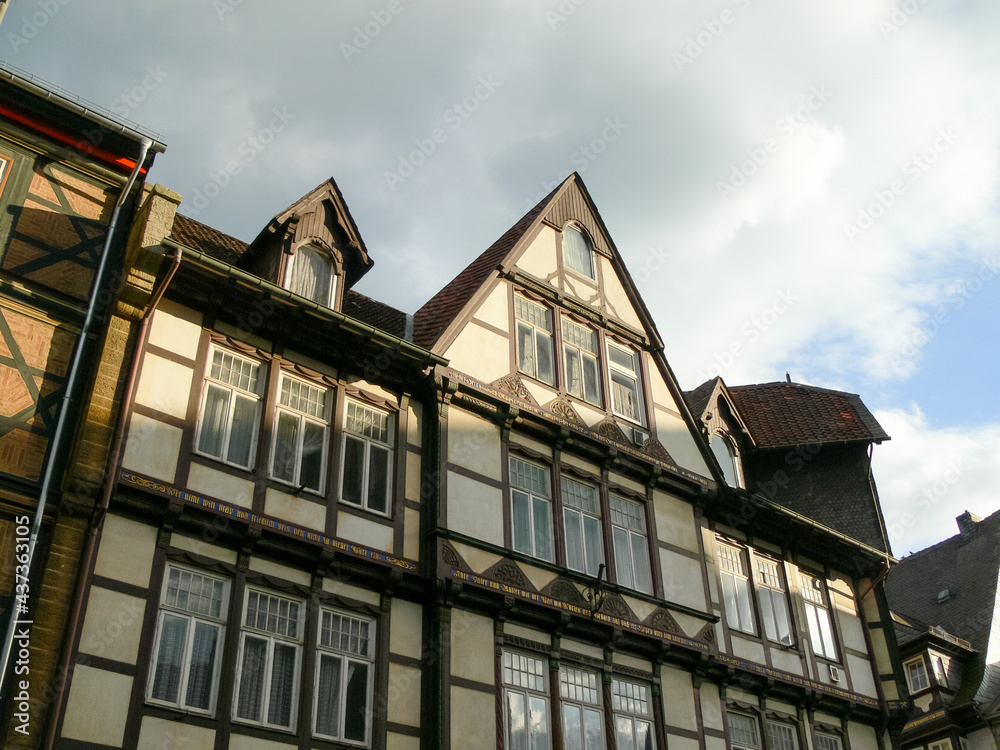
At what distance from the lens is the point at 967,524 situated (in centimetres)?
3791

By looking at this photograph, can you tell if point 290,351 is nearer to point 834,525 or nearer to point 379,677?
point 379,677

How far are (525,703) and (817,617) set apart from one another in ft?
30.7

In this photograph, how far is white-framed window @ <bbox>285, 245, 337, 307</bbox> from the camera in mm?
18094

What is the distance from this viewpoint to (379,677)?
50.2 feet

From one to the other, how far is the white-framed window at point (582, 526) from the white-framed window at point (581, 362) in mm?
2044

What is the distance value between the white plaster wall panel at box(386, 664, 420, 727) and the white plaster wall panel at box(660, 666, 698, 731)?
535 cm

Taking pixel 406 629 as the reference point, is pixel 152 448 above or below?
above

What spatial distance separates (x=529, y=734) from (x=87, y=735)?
6975 mm

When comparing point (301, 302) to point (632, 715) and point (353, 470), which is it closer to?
point (353, 470)

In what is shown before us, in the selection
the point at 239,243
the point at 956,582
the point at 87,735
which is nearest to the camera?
the point at 87,735

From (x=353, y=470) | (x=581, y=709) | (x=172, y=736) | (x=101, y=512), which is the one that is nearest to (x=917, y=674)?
(x=581, y=709)

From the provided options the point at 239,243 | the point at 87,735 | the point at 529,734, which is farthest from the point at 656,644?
the point at 239,243

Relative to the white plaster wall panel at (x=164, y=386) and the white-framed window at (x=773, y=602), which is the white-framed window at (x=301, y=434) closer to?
the white plaster wall panel at (x=164, y=386)

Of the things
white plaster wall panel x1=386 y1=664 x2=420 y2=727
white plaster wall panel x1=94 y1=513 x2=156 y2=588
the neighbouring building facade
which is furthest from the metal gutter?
the neighbouring building facade
